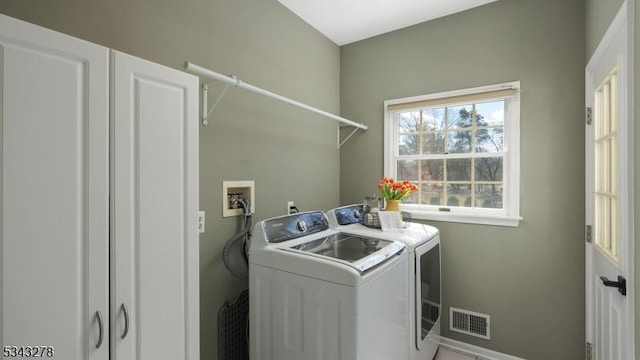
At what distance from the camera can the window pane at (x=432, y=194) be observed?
2592mm

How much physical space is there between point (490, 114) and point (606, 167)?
0.94 metres

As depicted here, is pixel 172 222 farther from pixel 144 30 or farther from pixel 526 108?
pixel 526 108

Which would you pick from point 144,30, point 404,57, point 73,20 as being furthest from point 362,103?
point 73,20

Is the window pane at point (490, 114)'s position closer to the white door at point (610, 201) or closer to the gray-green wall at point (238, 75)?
the white door at point (610, 201)

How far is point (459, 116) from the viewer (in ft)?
8.23

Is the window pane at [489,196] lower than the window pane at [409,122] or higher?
lower

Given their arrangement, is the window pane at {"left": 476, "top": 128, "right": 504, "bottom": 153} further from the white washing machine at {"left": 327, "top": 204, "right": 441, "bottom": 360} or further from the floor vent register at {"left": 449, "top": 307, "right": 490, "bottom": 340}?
the floor vent register at {"left": 449, "top": 307, "right": 490, "bottom": 340}

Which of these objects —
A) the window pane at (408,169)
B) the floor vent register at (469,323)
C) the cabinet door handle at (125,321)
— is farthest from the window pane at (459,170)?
the cabinet door handle at (125,321)

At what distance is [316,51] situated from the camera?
106 inches

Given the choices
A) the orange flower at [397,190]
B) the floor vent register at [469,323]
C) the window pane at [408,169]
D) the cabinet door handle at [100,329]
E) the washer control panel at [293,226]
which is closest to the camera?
the cabinet door handle at [100,329]

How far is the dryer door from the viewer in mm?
1834

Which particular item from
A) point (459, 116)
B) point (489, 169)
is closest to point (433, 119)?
point (459, 116)

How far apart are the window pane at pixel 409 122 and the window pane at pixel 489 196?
0.76 meters

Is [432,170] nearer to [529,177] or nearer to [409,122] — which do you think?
[409,122]
